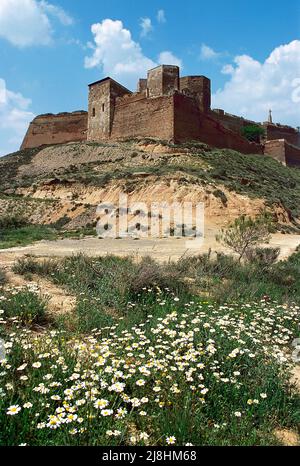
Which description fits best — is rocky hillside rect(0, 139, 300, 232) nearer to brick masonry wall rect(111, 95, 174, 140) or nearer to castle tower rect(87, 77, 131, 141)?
brick masonry wall rect(111, 95, 174, 140)

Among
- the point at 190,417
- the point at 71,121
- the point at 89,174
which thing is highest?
the point at 71,121

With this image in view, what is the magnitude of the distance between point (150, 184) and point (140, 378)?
2083cm

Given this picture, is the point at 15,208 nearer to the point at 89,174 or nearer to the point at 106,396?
the point at 89,174

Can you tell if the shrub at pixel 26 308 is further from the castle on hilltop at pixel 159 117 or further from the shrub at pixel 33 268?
the castle on hilltop at pixel 159 117

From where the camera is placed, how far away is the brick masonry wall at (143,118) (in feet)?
106

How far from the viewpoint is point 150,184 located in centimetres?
2355

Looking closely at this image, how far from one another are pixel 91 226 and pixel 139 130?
16.4m

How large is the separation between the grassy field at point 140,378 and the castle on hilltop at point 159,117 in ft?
93.3

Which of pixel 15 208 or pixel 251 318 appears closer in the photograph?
pixel 251 318

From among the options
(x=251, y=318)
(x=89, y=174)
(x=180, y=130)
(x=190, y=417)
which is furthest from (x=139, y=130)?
(x=190, y=417)

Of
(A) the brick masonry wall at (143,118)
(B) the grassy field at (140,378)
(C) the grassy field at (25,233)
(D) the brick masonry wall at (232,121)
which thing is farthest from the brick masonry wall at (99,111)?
(B) the grassy field at (140,378)

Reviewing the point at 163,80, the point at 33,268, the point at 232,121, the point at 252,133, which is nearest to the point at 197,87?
the point at 163,80

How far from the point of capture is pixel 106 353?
10.9ft

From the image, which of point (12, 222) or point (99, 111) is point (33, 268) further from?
point (99, 111)
